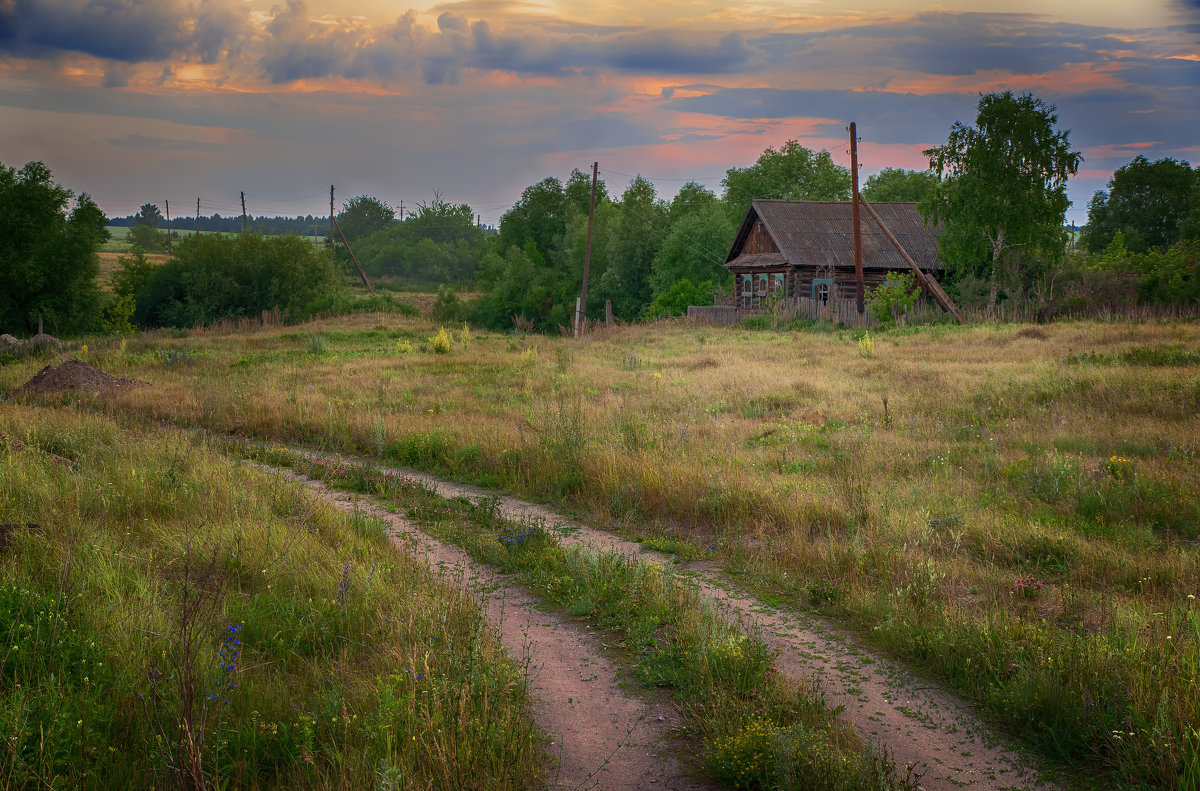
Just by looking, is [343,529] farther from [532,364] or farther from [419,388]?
[532,364]

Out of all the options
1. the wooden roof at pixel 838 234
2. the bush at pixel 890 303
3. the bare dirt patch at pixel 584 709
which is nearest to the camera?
the bare dirt patch at pixel 584 709

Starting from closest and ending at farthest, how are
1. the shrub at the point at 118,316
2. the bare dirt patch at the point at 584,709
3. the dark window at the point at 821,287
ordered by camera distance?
the bare dirt patch at the point at 584,709 → the dark window at the point at 821,287 → the shrub at the point at 118,316

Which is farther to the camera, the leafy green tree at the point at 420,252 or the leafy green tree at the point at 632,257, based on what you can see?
the leafy green tree at the point at 420,252

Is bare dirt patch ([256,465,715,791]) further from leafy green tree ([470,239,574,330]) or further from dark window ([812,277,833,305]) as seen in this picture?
leafy green tree ([470,239,574,330])

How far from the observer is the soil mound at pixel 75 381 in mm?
15625

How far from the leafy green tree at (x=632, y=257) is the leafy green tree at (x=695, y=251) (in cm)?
321

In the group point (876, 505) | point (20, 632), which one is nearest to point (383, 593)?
point (20, 632)

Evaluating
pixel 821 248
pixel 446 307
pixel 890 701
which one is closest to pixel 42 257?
pixel 446 307

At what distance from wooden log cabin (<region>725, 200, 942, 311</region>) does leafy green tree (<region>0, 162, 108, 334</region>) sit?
3322cm

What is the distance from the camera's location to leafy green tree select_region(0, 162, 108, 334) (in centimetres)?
3850

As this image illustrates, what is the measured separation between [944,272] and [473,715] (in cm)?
3779

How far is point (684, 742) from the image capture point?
4086 millimetres

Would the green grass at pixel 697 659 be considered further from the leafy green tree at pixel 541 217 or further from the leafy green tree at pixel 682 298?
the leafy green tree at pixel 541 217

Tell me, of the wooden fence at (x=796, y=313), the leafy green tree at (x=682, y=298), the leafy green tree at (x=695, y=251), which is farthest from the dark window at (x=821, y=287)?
the leafy green tree at (x=695, y=251)
